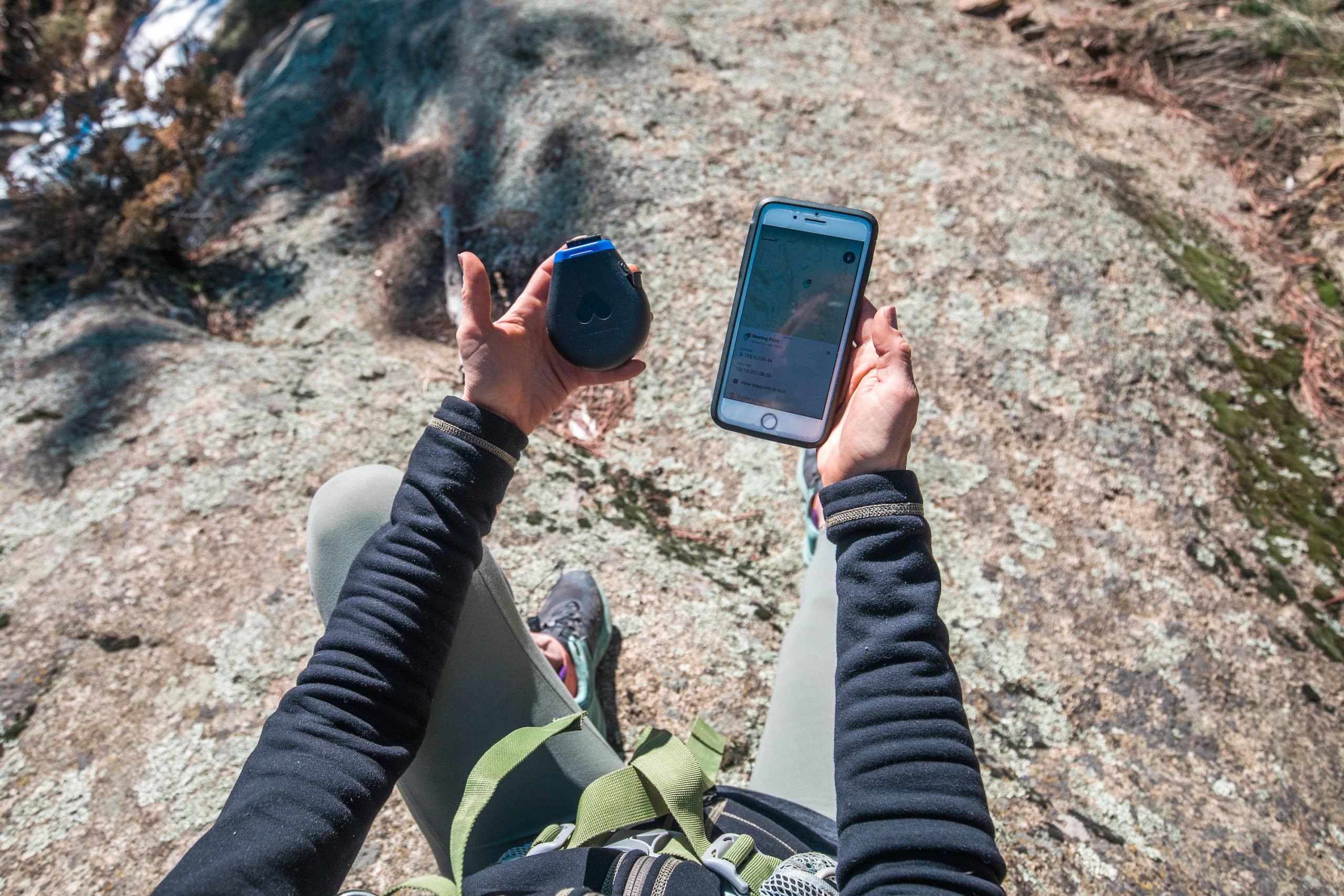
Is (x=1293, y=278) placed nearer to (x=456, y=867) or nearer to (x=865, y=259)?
(x=865, y=259)

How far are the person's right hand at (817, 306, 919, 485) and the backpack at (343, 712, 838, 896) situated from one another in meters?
0.69

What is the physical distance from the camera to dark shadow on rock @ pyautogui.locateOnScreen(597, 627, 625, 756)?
209 centimetres

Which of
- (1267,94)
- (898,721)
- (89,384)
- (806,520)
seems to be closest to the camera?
(898,721)

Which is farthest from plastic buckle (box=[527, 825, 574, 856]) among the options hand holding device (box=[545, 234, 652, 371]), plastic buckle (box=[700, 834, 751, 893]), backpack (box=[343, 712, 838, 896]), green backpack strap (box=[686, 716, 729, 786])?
hand holding device (box=[545, 234, 652, 371])

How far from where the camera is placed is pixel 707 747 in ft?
6.01

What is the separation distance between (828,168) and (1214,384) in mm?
1723

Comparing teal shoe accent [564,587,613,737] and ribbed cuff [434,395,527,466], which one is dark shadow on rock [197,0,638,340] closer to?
teal shoe accent [564,587,613,737]

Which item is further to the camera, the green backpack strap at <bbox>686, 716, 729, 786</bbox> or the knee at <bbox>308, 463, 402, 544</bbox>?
the green backpack strap at <bbox>686, 716, 729, 786</bbox>

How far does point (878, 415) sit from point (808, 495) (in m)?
1.05

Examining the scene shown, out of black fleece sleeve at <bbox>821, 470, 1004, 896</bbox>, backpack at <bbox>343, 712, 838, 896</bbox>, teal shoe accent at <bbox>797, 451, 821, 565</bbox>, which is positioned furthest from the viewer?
teal shoe accent at <bbox>797, 451, 821, 565</bbox>

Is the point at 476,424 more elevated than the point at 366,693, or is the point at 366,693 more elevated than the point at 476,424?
the point at 476,424

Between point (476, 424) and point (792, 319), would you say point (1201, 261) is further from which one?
point (476, 424)

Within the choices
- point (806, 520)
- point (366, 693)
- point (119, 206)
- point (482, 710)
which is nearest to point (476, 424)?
point (366, 693)

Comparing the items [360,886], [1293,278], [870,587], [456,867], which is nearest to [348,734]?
[456,867]
